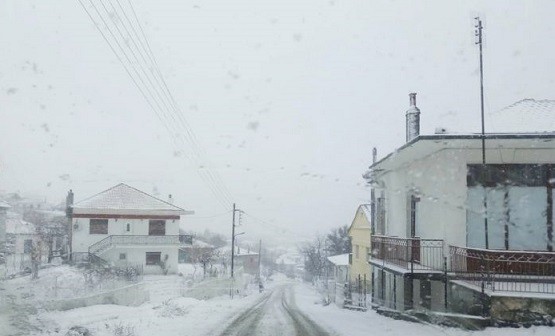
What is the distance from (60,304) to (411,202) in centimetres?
1442

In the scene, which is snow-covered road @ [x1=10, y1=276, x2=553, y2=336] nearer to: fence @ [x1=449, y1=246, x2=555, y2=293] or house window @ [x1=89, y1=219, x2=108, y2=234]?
fence @ [x1=449, y1=246, x2=555, y2=293]

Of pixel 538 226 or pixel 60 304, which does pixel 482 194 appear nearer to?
pixel 538 226

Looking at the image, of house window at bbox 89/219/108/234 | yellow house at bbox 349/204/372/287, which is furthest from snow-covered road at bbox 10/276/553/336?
yellow house at bbox 349/204/372/287

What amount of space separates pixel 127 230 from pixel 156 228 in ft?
7.83

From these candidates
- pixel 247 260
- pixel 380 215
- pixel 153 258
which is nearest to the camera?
pixel 380 215

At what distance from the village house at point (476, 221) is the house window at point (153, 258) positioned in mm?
28165

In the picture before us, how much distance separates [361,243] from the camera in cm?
4428

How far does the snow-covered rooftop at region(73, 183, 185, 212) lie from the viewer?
4338 centimetres

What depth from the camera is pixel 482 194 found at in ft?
51.5

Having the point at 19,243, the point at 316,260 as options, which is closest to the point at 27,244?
the point at 19,243

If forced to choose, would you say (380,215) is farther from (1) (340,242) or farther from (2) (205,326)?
(1) (340,242)

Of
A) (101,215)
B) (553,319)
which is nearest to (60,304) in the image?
(553,319)

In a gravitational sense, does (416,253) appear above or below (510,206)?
below

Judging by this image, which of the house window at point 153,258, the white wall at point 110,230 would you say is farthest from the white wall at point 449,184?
the white wall at point 110,230
